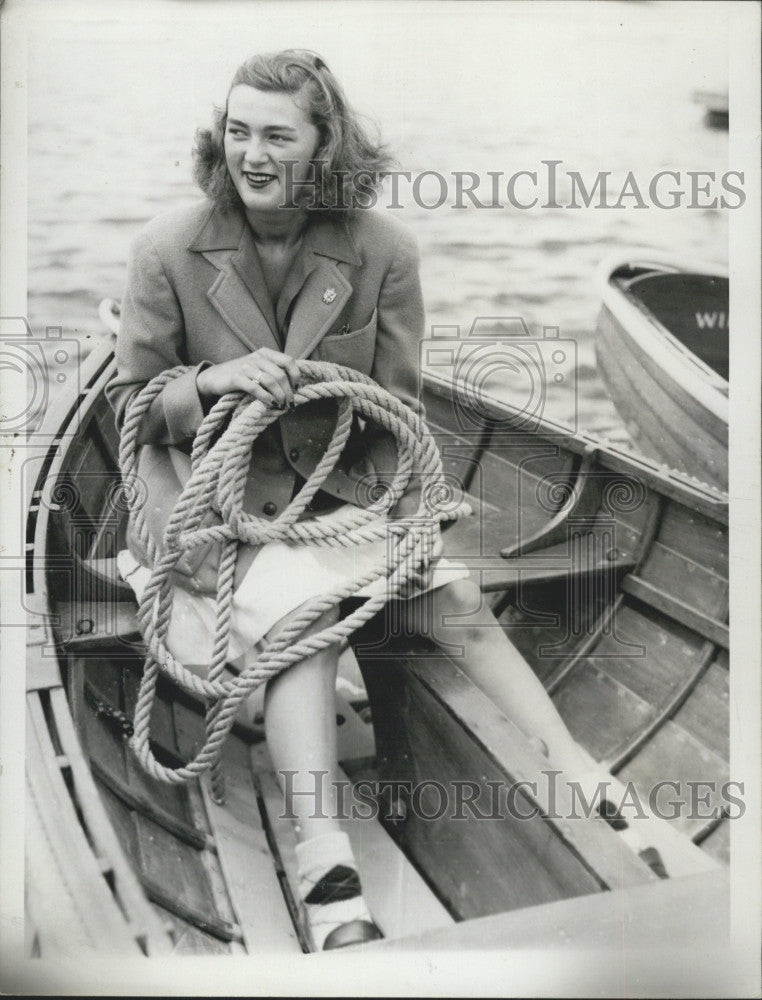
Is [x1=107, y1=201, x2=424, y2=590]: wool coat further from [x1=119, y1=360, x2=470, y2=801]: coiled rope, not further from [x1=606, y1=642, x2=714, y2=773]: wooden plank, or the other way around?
[x1=606, y1=642, x2=714, y2=773]: wooden plank

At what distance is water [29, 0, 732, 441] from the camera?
1.48 metres

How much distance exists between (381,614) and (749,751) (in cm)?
60

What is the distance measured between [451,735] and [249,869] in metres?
0.34

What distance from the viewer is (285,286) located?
4.80 feet

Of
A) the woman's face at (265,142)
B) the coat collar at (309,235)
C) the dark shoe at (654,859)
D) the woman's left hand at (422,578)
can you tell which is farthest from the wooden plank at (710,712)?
the woman's face at (265,142)

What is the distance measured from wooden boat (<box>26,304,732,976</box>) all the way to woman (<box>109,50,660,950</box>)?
121 mm

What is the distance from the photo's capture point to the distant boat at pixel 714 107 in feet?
5.09

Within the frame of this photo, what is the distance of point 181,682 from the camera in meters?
1.36

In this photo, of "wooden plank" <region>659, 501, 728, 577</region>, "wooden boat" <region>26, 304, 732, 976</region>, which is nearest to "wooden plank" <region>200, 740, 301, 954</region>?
"wooden boat" <region>26, 304, 732, 976</region>

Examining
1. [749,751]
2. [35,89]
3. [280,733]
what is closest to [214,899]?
[280,733]

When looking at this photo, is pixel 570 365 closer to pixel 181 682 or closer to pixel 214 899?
pixel 181 682

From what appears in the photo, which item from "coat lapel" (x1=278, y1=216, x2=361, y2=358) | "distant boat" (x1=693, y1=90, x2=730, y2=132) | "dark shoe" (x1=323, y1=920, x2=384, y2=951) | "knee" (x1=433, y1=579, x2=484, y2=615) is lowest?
"dark shoe" (x1=323, y1=920, x2=384, y2=951)

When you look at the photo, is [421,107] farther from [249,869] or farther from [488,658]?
[249,869]

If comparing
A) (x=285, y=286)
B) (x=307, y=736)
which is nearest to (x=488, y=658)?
(x=307, y=736)
